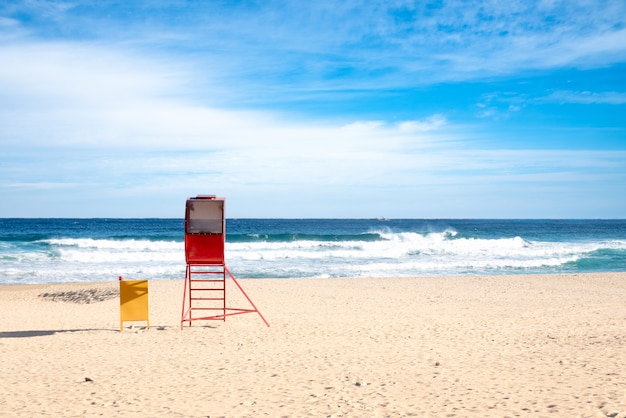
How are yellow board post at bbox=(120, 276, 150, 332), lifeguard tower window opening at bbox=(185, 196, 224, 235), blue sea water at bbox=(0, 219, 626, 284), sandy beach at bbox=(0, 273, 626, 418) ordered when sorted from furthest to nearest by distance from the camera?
blue sea water at bbox=(0, 219, 626, 284) → lifeguard tower window opening at bbox=(185, 196, 224, 235) → yellow board post at bbox=(120, 276, 150, 332) → sandy beach at bbox=(0, 273, 626, 418)

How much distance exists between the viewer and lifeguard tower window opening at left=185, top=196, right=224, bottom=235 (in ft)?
34.7

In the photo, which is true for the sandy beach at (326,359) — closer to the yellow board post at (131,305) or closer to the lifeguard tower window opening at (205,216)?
the yellow board post at (131,305)

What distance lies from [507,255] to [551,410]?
1111 inches

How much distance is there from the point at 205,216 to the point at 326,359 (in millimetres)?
4205

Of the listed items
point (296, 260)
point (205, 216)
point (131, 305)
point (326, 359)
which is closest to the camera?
point (326, 359)

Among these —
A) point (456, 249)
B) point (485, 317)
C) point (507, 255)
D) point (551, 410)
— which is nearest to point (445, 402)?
point (551, 410)

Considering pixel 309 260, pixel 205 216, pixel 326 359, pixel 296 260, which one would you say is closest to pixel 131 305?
pixel 205 216

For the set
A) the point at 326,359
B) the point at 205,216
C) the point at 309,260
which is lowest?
the point at 309,260

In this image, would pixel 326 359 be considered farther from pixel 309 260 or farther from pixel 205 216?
pixel 309 260

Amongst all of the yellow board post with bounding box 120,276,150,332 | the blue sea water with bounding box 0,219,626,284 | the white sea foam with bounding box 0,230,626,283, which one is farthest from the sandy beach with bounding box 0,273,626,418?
the white sea foam with bounding box 0,230,626,283

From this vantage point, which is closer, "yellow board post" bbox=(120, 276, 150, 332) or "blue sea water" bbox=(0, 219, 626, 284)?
"yellow board post" bbox=(120, 276, 150, 332)

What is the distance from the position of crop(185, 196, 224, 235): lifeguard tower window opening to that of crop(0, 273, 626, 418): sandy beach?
1.92m

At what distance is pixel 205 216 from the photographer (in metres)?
10.8

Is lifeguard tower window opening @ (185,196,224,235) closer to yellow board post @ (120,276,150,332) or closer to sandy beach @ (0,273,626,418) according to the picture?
yellow board post @ (120,276,150,332)
